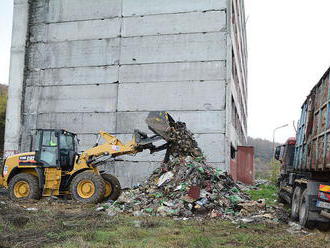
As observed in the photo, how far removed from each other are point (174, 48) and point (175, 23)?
1.23 meters

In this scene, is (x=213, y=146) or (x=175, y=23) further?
(x=175, y=23)

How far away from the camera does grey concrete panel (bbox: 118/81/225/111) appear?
60.7ft

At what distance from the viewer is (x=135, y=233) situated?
800cm

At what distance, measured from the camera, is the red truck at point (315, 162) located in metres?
8.49

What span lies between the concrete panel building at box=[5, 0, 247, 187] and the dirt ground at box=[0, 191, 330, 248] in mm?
8699

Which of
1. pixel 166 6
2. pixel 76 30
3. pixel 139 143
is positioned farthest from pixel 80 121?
pixel 139 143

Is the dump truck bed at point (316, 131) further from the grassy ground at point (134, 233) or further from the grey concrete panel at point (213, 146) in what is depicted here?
the grey concrete panel at point (213, 146)

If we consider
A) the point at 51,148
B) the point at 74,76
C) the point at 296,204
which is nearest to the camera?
the point at 296,204

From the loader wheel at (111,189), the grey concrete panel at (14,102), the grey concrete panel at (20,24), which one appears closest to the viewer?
the loader wheel at (111,189)

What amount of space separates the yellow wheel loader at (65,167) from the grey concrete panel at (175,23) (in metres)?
6.83

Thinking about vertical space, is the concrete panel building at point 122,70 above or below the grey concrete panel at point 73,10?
below

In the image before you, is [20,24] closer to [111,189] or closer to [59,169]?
[59,169]

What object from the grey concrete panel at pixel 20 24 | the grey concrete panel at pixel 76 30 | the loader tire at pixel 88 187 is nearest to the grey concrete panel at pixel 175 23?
the grey concrete panel at pixel 76 30

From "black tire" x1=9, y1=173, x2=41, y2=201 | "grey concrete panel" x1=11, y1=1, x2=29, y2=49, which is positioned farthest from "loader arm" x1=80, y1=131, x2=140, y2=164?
"grey concrete panel" x1=11, y1=1, x2=29, y2=49
